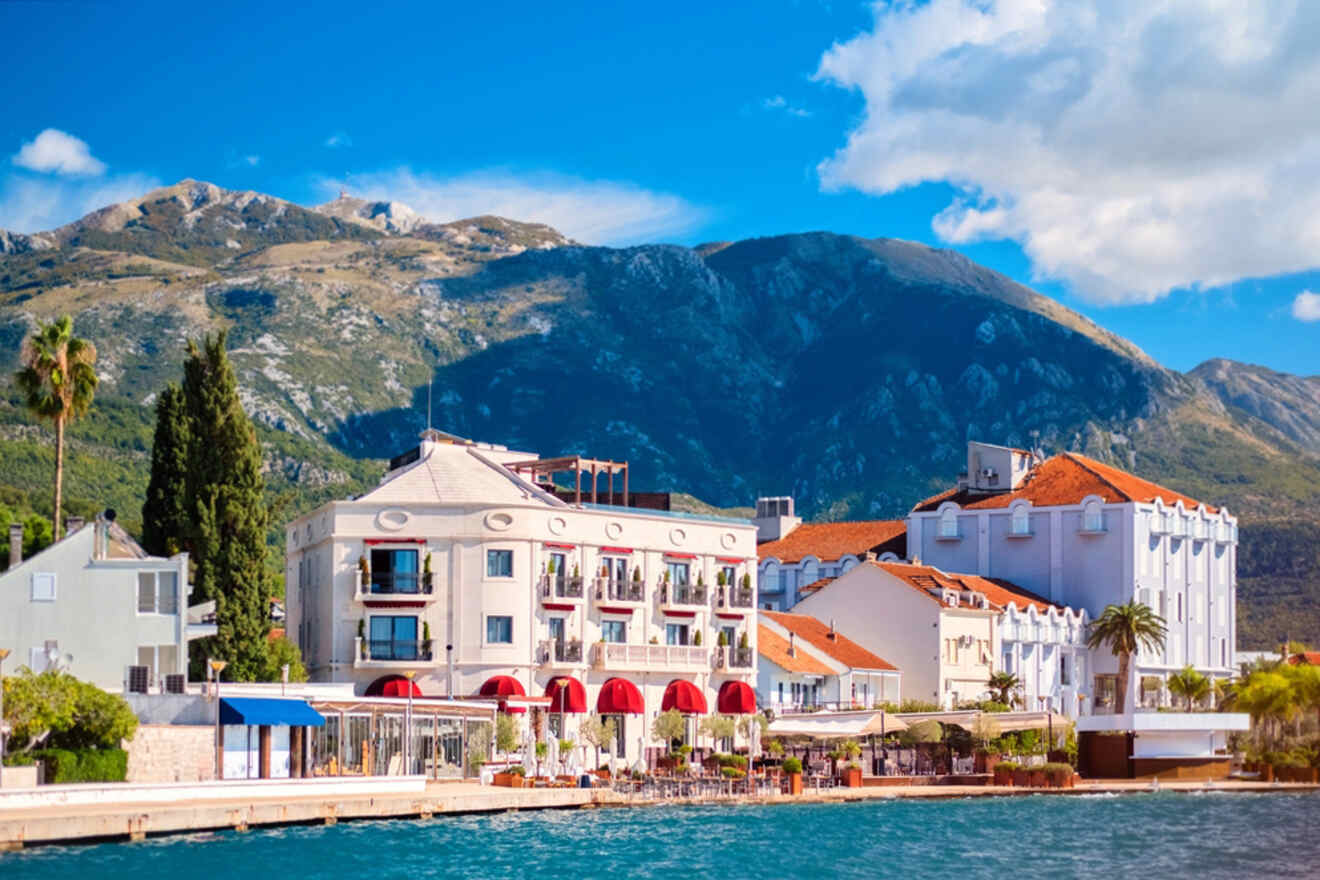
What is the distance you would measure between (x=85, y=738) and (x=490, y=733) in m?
22.1

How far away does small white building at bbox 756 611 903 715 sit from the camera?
104000mm

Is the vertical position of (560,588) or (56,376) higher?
(56,376)

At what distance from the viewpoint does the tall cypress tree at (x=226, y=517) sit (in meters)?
80.6

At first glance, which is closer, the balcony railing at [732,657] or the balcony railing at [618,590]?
the balcony railing at [618,590]

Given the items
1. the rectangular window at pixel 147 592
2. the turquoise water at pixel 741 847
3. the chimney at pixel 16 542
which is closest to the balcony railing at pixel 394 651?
the rectangular window at pixel 147 592

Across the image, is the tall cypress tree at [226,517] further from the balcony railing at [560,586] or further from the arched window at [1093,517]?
the arched window at [1093,517]

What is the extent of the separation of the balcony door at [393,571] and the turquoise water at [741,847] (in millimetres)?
17550

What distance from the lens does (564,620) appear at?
299ft

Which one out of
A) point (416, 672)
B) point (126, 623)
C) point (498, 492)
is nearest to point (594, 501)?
point (498, 492)

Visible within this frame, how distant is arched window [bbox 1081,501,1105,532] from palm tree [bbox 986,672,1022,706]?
19019 mm

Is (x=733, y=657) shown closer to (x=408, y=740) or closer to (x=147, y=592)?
(x=408, y=740)

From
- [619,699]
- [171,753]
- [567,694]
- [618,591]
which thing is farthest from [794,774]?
[171,753]

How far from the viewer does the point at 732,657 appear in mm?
97938

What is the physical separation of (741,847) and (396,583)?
29134 mm
